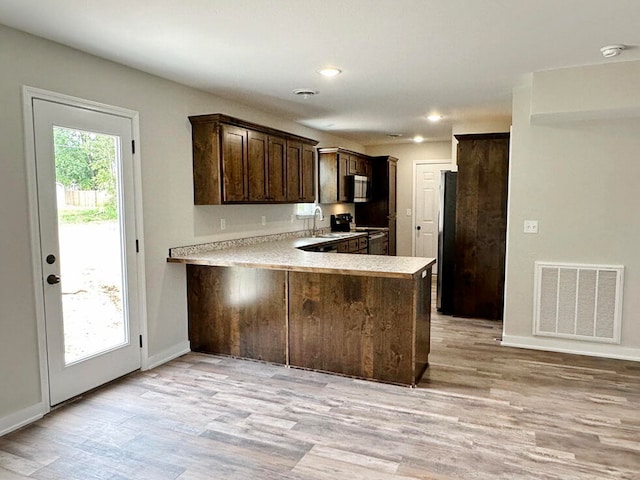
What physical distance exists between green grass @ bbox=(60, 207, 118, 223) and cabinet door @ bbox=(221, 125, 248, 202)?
1038 mm

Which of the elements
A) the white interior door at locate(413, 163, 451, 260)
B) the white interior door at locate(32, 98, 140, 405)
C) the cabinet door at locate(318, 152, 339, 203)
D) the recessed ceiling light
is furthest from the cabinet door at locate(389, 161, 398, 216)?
the white interior door at locate(32, 98, 140, 405)

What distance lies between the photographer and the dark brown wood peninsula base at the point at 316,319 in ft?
10.9

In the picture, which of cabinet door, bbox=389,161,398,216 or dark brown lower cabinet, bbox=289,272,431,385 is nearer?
dark brown lower cabinet, bbox=289,272,431,385

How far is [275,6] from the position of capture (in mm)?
2387

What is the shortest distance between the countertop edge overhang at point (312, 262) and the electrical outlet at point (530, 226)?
1115 mm

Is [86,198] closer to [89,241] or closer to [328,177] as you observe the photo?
[89,241]

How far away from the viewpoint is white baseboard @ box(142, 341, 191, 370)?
3.73 metres

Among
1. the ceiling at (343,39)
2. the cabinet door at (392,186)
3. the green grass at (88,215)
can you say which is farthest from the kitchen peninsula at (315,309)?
the cabinet door at (392,186)

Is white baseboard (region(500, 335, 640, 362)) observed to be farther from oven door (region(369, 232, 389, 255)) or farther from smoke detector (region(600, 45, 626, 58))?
oven door (region(369, 232, 389, 255))

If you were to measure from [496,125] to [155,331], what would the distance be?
4.93 m

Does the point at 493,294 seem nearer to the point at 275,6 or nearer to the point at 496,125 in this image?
the point at 496,125

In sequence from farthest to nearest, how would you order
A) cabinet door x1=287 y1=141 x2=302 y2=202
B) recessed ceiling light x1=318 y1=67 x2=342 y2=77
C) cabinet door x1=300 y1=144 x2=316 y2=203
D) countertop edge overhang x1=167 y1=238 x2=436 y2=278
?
cabinet door x1=300 y1=144 x2=316 y2=203 < cabinet door x1=287 y1=141 x2=302 y2=202 < recessed ceiling light x1=318 y1=67 x2=342 y2=77 < countertop edge overhang x1=167 y1=238 x2=436 y2=278

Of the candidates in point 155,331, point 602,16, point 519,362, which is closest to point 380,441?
point 519,362

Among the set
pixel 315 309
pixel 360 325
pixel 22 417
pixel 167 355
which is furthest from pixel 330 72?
pixel 22 417
